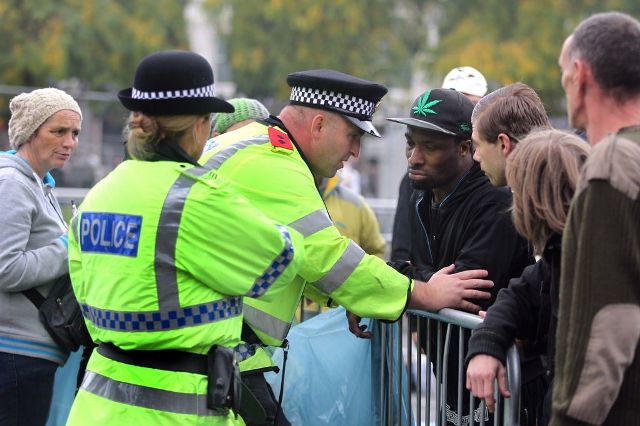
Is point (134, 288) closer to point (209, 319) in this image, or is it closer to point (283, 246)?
point (209, 319)

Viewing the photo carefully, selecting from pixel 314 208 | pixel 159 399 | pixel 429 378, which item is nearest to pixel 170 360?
pixel 159 399

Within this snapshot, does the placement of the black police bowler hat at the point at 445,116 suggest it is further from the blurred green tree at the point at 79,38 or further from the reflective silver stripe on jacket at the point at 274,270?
the blurred green tree at the point at 79,38

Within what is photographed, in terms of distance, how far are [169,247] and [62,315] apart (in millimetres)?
1601

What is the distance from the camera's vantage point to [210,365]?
3051 mm

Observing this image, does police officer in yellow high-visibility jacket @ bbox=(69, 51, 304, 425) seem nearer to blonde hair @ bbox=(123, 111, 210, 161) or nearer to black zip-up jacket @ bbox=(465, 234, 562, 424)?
blonde hair @ bbox=(123, 111, 210, 161)

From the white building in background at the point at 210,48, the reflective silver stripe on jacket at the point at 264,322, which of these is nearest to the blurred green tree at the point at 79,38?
the white building in background at the point at 210,48

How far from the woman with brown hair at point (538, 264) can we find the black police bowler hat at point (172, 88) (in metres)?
0.96

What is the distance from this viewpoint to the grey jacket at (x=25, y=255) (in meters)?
4.29

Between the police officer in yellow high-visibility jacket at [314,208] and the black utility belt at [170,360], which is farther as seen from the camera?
the police officer in yellow high-visibility jacket at [314,208]

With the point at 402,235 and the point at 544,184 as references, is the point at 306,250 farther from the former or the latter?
the point at 402,235

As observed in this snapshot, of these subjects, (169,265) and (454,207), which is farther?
(454,207)

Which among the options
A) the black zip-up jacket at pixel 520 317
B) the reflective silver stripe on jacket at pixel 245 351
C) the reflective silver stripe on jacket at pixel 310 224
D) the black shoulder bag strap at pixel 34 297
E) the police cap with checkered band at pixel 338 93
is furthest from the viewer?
the black shoulder bag strap at pixel 34 297

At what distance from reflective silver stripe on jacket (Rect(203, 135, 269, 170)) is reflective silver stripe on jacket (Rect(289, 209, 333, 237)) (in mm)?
373

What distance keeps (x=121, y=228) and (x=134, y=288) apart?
18 centimetres
